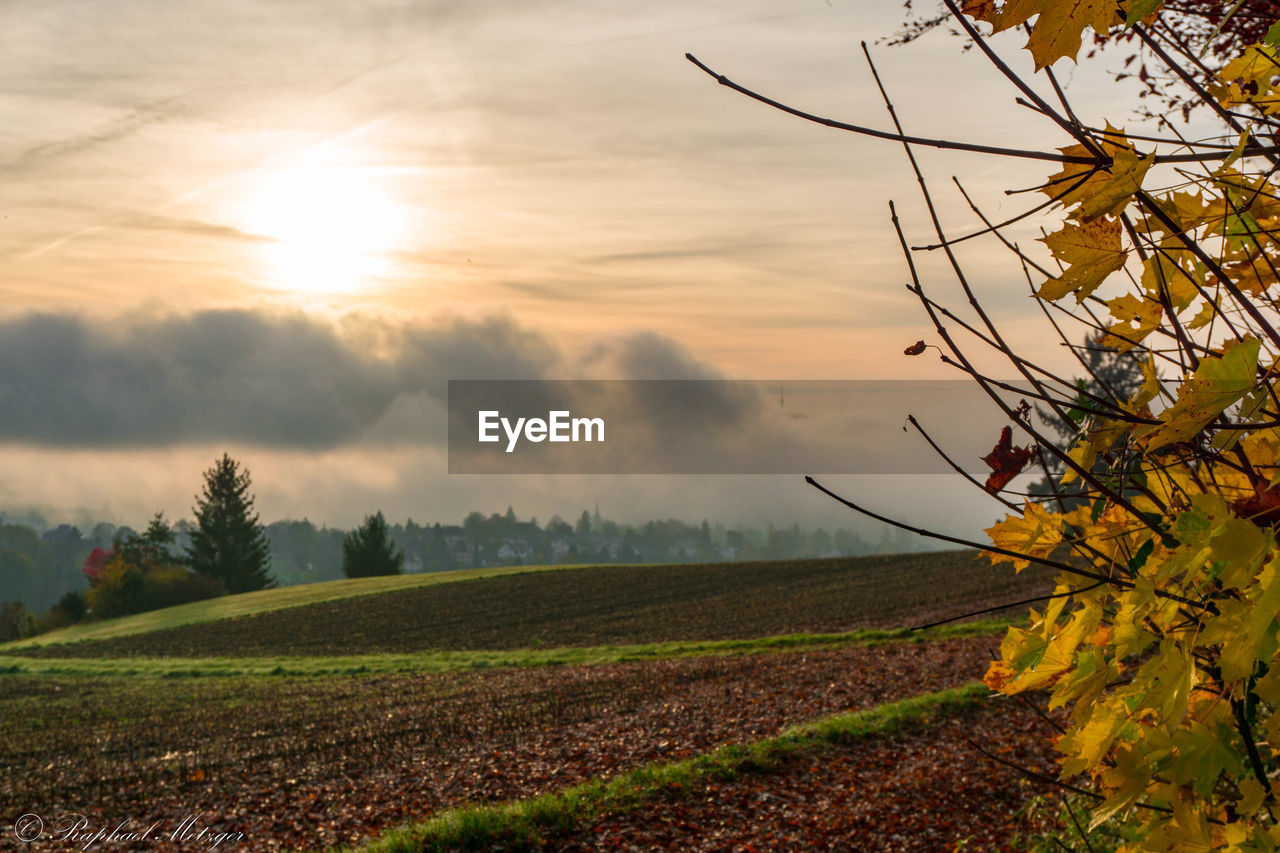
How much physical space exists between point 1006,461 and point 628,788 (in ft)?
25.6

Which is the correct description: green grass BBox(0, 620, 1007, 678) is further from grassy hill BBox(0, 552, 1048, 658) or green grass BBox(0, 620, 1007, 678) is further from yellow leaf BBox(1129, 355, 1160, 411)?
yellow leaf BBox(1129, 355, 1160, 411)

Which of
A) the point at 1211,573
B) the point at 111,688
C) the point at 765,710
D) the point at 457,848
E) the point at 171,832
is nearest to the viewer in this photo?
the point at 1211,573

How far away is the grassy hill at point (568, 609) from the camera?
3017 centimetres

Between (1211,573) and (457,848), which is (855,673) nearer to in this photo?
(457,848)

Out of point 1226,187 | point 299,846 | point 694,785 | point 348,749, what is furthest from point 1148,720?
point 348,749

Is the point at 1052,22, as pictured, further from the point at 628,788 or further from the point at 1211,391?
the point at 628,788

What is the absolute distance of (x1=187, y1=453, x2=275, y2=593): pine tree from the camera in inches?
2677

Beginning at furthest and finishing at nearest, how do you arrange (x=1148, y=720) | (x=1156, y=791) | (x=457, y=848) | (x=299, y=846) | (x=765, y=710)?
(x=765, y=710), (x=299, y=846), (x=457, y=848), (x=1148, y=720), (x=1156, y=791)

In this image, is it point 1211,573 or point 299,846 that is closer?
point 1211,573

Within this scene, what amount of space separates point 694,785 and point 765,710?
393 centimetres

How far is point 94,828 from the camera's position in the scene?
30.8ft

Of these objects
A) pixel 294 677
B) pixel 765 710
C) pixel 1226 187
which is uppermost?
pixel 1226 187

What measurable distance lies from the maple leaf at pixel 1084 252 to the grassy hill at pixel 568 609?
84.9 ft

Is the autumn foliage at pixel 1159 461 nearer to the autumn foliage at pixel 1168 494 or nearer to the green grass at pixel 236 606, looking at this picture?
the autumn foliage at pixel 1168 494
